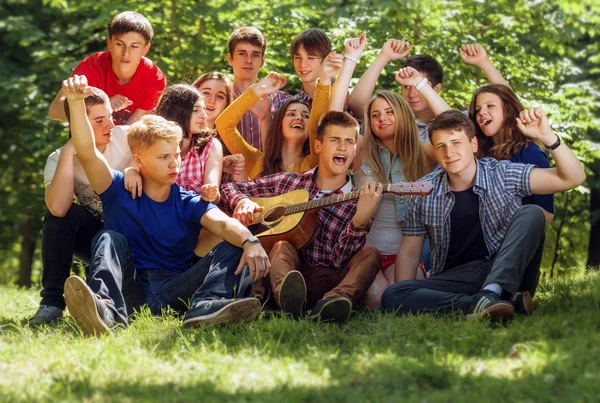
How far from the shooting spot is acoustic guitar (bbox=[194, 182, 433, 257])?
17.8 feet

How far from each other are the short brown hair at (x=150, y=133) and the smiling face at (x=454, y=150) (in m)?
1.68

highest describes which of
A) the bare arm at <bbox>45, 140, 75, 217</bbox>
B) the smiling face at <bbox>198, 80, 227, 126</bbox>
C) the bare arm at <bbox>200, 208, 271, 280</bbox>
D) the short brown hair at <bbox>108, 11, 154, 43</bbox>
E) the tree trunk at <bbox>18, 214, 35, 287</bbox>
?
the short brown hair at <bbox>108, 11, 154, 43</bbox>

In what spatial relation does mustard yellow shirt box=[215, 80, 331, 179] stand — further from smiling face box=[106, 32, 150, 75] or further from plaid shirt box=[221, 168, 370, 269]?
smiling face box=[106, 32, 150, 75]

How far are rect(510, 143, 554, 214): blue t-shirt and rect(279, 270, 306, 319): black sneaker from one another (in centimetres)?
182

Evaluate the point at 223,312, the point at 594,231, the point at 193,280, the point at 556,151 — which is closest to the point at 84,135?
the point at 193,280

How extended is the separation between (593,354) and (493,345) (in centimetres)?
47

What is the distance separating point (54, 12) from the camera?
11719 millimetres

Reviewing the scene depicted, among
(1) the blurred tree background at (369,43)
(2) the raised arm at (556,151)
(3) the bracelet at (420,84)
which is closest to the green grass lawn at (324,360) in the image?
(2) the raised arm at (556,151)

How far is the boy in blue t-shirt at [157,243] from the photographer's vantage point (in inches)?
184

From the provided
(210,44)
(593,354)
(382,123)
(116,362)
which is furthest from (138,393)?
(210,44)

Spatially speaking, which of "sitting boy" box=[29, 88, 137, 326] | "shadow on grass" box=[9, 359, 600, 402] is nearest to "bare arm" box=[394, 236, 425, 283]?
"shadow on grass" box=[9, 359, 600, 402]

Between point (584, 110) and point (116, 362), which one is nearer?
point (116, 362)

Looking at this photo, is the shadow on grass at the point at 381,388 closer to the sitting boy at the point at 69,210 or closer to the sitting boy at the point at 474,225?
the sitting boy at the point at 474,225

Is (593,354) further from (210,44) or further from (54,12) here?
(54,12)
